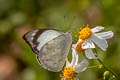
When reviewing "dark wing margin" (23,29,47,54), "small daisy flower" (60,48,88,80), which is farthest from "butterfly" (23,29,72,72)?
"small daisy flower" (60,48,88,80)

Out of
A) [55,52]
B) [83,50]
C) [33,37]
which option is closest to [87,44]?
[83,50]

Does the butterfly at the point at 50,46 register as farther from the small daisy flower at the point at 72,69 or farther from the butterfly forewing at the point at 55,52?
the small daisy flower at the point at 72,69

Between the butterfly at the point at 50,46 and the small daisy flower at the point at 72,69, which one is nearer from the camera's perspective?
the butterfly at the point at 50,46

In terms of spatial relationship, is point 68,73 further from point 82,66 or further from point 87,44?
point 87,44

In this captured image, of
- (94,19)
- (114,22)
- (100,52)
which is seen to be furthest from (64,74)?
(94,19)

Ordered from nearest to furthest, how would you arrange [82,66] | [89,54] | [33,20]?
[89,54] → [82,66] → [33,20]

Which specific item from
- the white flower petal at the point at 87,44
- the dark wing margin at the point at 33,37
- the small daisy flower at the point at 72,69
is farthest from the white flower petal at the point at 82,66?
the dark wing margin at the point at 33,37
